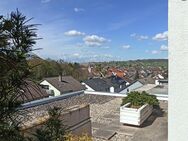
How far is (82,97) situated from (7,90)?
50.3 ft

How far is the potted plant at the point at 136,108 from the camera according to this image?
1091 centimetres

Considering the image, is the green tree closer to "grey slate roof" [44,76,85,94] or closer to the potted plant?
the potted plant

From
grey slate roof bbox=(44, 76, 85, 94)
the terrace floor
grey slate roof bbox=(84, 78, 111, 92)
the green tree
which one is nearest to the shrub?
the terrace floor

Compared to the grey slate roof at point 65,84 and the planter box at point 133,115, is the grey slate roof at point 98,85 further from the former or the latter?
the planter box at point 133,115

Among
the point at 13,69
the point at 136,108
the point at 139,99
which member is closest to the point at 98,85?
the point at 139,99

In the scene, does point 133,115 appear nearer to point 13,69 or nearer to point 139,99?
point 139,99

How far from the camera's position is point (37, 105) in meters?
12.9

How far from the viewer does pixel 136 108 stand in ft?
38.2

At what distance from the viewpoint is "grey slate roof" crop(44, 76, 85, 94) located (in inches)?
1267
